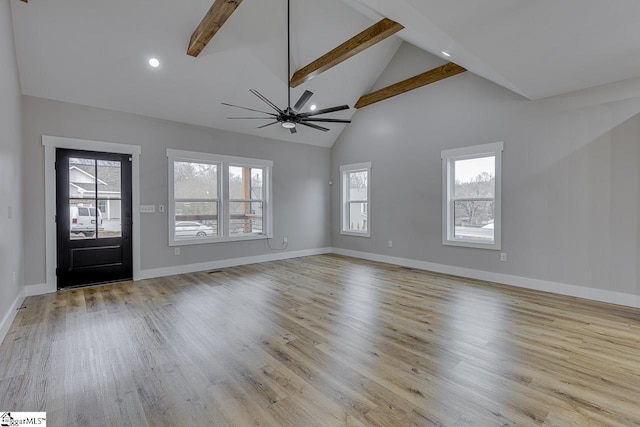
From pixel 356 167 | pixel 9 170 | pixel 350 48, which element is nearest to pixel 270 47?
pixel 350 48

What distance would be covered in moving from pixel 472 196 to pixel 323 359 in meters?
4.19

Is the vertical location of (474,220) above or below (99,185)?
below

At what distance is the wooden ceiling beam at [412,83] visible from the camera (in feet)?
16.7

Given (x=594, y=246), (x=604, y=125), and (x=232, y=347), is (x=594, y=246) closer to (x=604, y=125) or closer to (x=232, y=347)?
(x=604, y=125)

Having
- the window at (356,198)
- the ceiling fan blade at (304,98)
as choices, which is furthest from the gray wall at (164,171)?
the ceiling fan blade at (304,98)

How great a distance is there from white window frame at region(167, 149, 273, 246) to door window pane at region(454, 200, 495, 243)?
395cm

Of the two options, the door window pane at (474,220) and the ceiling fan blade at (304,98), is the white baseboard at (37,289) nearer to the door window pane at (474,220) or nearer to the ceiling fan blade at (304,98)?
the ceiling fan blade at (304,98)

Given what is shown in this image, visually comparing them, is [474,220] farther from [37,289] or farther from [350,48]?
[37,289]

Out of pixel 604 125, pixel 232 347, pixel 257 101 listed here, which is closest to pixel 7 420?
pixel 232 347

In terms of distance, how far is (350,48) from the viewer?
4465mm

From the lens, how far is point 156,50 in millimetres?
4371

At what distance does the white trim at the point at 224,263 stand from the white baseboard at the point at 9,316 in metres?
1.56

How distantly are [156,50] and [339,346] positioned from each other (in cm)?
470

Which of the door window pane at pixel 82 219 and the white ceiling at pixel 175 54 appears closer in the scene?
the white ceiling at pixel 175 54
